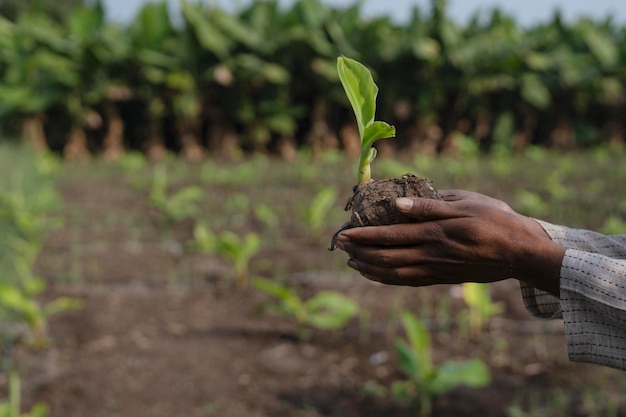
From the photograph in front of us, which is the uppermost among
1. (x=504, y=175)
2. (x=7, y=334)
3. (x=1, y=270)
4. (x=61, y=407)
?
(x=504, y=175)

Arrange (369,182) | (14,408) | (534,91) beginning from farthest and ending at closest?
(534,91), (14,408), (369,182)

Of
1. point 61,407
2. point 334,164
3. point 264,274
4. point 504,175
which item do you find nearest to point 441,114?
point 334,164

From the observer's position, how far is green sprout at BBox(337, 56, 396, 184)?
4.68 feet

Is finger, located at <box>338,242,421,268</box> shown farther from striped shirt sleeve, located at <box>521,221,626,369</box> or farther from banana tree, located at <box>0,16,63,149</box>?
banana tree, located at <box>0,16,63,149</box>

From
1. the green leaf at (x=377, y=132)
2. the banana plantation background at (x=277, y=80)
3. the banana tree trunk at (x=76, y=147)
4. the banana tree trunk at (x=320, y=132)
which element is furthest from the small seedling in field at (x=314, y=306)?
the banana tree trunk at (x=76, y=147)

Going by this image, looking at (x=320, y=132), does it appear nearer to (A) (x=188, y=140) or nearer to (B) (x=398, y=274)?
(A) (x=188, y=140)

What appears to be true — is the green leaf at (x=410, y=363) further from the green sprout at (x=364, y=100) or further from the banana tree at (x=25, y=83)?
the banana tree at (x=25, y=83)

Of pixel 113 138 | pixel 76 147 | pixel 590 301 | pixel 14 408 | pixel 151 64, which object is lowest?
pixel 14 408

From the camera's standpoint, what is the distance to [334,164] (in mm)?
9234

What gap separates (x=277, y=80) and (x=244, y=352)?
290 inches

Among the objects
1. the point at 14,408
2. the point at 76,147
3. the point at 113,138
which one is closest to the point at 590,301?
the point at 14,408

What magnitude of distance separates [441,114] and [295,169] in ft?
12.3

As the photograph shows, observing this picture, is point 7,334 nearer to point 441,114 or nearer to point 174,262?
point 174,262

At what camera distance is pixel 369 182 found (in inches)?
57.9
